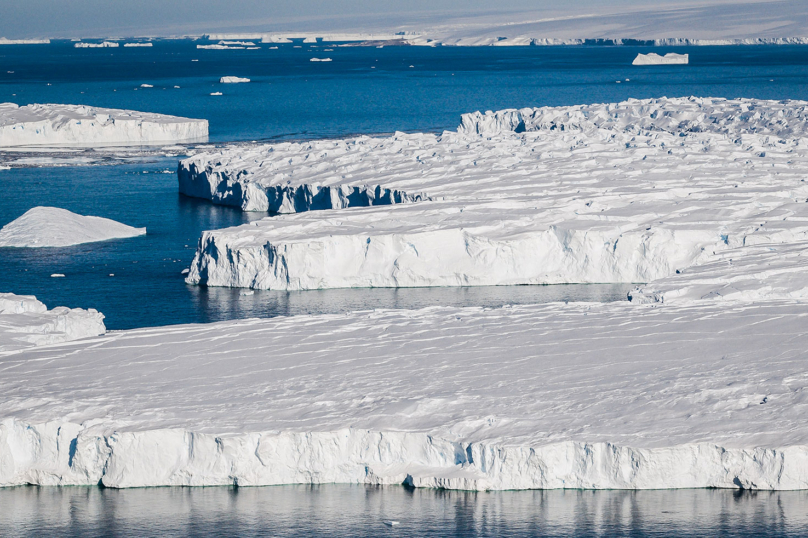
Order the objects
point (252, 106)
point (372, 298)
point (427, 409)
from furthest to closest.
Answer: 1. point (252, 106)
2. point (372, 298)
3. point (427, 409)

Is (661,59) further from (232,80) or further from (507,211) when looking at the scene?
(507,211)

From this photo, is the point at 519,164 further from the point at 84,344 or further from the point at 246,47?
the point at 246,47

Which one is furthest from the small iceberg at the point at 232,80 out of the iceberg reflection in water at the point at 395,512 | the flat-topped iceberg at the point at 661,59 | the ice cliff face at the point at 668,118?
the iceberg reflection in water at the point at 395,512

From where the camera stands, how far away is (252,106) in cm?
7025

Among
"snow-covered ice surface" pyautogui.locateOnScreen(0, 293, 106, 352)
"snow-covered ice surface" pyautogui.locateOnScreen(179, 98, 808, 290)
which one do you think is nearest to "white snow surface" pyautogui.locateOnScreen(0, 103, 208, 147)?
"snow-covered ice surface" pyautogui.locateOnScreen(179, 98, 808, 290)

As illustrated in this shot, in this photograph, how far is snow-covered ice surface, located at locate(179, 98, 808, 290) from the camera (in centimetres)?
2384

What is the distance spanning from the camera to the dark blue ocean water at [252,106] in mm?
23266

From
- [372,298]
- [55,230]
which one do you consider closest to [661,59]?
[55,230]

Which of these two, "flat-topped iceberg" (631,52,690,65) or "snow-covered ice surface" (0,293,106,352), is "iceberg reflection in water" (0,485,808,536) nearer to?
"snow-covered ice surface" (0,293,106,352)

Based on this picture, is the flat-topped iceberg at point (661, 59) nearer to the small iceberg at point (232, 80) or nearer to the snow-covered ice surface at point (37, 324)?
the small iceberg at point (232, 80)

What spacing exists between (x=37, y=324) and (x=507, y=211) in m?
11.5

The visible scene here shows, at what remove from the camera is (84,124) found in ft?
161

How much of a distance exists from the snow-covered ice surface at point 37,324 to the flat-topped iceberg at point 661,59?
314 feet

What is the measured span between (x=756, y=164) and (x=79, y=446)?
21.1 meters
